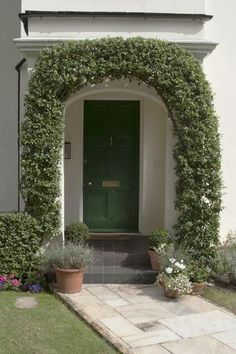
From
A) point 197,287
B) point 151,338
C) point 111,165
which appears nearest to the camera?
point 151,338

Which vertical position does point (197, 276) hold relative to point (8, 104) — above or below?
below

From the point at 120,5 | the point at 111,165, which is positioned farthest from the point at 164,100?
the point at 111,165

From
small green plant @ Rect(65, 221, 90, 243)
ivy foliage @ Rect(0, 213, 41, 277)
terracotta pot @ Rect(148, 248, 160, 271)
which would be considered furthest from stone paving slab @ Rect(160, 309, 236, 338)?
ivy foliage @ Rect(0, 213, 41, 277)

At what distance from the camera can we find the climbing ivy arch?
805 cm

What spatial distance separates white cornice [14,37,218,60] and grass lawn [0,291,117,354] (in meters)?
4.21

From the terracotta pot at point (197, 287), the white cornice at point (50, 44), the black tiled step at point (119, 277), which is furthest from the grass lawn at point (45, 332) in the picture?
the white cornice at point (50, 44)

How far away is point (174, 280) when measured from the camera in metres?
7.47

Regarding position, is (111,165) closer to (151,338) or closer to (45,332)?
(45,332)

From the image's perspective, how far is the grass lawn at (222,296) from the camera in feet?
24.2

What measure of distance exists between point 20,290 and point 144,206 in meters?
3.29

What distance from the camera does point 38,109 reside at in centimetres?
816

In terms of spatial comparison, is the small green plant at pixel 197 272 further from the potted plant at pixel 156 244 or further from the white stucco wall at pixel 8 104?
the white stucco wall at pixel 8 104

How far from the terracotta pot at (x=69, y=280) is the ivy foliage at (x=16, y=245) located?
61cm

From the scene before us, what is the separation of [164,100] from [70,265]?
3220mm
